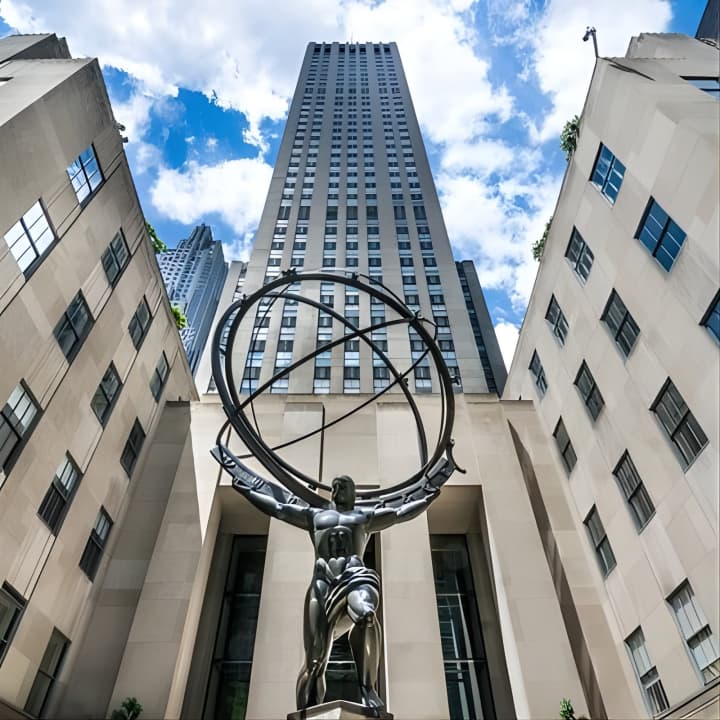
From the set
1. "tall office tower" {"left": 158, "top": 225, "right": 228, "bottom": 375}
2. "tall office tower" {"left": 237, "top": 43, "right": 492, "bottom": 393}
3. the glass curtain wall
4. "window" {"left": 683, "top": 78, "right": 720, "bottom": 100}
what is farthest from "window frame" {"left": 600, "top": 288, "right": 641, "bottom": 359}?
"tall office tower" {"left": 158, "top": 225, "right": 228, "bottom": 375}

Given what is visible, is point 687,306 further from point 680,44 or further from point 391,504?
point 680,44

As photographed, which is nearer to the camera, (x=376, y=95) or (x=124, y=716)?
(x=124, y=716)

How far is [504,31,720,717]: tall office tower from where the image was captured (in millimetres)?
Result: 11195

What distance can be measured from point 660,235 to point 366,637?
11.9 m

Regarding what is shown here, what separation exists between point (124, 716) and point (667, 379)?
15.4 m

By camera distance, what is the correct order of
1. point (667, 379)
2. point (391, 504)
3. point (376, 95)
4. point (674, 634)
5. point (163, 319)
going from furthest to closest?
point (376, 95)
point (163, 319)
point (667, 379)
point (674, 634)
point (391, 504)

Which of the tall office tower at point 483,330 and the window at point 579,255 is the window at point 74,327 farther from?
the tall office tower at point 483,330

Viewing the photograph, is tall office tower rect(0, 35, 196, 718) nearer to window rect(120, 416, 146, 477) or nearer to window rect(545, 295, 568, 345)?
window rect(120, 416, 146, 477)

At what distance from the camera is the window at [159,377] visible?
786 inches

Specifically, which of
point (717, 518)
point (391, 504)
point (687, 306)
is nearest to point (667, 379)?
point (687, 306)

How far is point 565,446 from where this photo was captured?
1809 centimetres

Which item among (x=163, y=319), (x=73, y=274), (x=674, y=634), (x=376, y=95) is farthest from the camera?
(x=376, y=95)

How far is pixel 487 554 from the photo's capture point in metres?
16.9

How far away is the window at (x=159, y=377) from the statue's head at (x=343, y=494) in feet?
41.3
